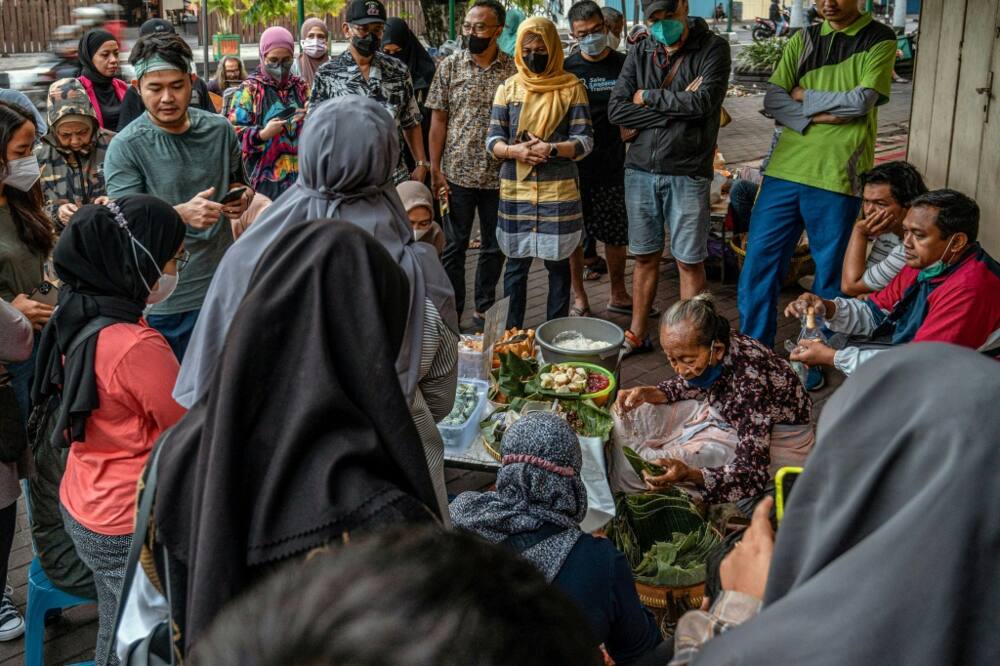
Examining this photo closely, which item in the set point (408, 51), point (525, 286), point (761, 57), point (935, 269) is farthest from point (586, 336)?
point (761, 57)

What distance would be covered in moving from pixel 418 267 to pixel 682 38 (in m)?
3.13

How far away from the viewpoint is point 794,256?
264 inches

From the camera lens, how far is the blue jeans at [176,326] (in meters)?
4.18

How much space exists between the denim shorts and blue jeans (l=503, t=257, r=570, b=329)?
1.52ft

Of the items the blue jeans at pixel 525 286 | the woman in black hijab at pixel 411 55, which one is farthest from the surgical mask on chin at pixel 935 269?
the woman in black hijab at pixel 411 55

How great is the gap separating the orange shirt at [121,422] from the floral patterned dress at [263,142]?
3.04 m

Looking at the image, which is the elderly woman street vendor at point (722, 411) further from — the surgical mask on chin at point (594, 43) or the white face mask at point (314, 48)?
the white face mask at point (314, 48)

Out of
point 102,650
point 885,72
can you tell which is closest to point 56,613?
point 102,650

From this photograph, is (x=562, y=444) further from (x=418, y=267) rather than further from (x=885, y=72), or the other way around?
(x=885, y=72)

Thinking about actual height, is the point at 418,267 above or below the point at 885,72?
below

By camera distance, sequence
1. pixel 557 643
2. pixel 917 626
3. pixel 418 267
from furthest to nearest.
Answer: pixel 418 267, pixel 917 626, pixel 557 643

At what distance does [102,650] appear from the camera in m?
2.56

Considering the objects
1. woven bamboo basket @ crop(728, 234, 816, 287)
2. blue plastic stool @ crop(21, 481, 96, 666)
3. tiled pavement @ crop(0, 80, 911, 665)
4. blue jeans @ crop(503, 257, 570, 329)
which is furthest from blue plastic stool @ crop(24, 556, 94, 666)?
woven bamboo basket @ crop(728, 234, 816, 287)

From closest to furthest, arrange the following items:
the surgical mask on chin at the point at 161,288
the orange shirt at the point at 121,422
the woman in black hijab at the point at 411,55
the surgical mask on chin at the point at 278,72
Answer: the orange shirt at the point at 121,422
the surgical mask on chin at the point at 161,288
the surgical mask on chin at the point at 278,72
the woman in black hijab at the point at 411,55
